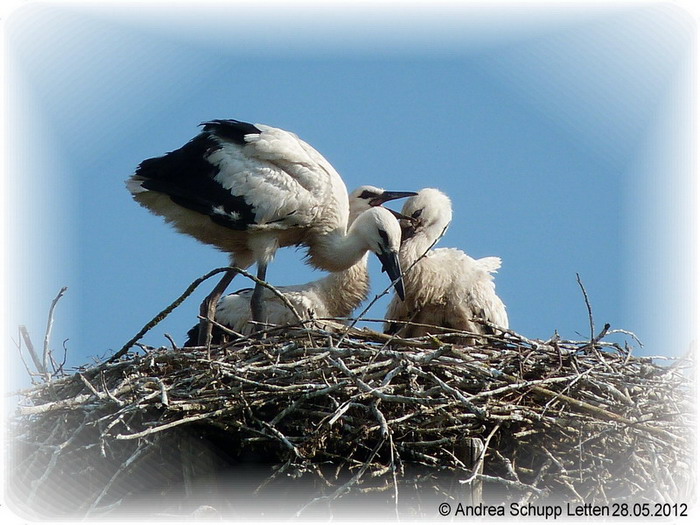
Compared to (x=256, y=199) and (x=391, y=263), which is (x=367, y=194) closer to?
(x=391, y=263)

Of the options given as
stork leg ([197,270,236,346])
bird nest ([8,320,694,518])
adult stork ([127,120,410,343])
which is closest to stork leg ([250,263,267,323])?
adult stork ([127,120,410,343])

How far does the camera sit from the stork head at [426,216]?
21.2 feet

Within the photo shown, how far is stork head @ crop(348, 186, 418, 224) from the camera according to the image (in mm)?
6656

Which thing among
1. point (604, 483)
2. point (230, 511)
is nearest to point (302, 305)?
point (230, 511)

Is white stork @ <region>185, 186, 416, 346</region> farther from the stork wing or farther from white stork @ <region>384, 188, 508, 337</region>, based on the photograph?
the stork wing

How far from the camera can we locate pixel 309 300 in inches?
234

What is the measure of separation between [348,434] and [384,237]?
1.73m

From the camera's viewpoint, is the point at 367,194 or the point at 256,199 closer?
the point at 256,199

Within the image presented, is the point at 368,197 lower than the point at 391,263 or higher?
higher

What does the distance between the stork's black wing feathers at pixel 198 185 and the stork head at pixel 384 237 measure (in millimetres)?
634

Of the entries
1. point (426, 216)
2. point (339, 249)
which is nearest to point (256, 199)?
point (339, 249)

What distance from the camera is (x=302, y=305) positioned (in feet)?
19.3

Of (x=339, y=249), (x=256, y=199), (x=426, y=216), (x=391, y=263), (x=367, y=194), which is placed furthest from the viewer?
(x=367, y=194)

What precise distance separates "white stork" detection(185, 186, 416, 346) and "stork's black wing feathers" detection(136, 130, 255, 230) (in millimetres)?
461
